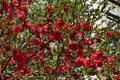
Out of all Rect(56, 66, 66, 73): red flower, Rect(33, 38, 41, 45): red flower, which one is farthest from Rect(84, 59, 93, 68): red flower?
Rect(33, 38, 41, 45): red flower

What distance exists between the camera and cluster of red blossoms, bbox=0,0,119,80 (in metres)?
6.57

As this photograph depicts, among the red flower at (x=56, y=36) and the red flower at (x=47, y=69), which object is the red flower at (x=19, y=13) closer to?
the red flower at (x=56, y=36)

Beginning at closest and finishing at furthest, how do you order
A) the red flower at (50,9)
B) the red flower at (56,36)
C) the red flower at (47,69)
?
1. the red flower at (56,36)
2. the red flower at (47,69)
3. the red flower at (50,9)

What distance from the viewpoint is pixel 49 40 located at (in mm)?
6859

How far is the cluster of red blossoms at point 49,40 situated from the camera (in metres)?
6.57

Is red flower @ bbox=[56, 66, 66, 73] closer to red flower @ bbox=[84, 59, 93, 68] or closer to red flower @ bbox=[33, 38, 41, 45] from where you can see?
red flower @ bbox=[84, 59, 93, 68]

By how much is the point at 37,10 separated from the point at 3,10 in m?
1.76

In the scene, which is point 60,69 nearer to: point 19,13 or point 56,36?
point 56,36

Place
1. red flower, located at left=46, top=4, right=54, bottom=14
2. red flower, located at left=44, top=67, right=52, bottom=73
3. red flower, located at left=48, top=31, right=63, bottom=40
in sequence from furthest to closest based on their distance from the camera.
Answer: red flower, located at left=46, top=4, right=54, bottom=14 → red flower, located at left=44, top=67, right=52, bottom=73 → red flower, located at left=48, top=31, right=63, bottom=40

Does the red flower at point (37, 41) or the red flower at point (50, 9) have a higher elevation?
the red flower at point (50, 9)

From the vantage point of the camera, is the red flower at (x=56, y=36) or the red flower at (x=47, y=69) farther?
the red flower at (x=47, y=69)

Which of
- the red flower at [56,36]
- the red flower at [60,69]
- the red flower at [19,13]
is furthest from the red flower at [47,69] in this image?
the red flower at [19,13]

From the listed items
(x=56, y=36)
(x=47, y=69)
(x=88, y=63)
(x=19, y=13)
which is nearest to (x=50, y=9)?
(x=19, y=13)

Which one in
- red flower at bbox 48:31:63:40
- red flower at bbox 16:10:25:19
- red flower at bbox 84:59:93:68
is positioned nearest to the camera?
red flower at bbox 48:31:63:40
